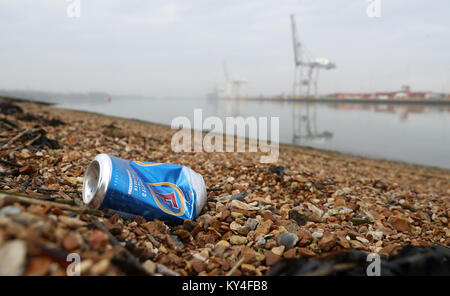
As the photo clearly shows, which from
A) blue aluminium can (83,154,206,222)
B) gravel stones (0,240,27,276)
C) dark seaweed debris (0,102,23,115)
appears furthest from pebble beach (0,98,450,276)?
dark seaweed debris (0,102,23,115)

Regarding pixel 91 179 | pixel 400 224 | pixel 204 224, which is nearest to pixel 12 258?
pixel 91 179

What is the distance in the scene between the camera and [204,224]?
7.80 feet

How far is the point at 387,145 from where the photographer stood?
17891 millimetres

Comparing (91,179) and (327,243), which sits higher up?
(91,179)

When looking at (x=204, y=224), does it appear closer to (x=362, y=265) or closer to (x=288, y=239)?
(x=288, y=239)

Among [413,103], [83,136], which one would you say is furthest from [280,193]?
[413,103]

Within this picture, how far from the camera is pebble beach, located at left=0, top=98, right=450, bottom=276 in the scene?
1242 millimetres

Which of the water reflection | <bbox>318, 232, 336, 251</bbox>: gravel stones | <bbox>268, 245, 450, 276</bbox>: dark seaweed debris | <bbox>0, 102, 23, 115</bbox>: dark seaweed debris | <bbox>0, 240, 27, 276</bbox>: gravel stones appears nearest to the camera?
<bbox>0, 240, 27, 276</bbox>: gravel stones

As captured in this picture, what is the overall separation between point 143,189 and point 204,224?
647 millimetres

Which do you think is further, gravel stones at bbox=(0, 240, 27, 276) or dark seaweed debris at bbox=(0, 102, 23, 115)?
dark seaweed debris at bbox=(0, 102, 23, 115)

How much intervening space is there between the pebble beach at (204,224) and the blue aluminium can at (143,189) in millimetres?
104

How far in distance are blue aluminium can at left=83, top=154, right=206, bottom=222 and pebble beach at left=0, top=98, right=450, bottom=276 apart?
104 millimetres

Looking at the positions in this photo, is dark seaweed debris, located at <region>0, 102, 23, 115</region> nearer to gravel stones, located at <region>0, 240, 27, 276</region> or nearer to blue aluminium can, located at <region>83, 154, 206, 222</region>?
blue aluminium can, located at <region>83, 154, 206, 222</region>
